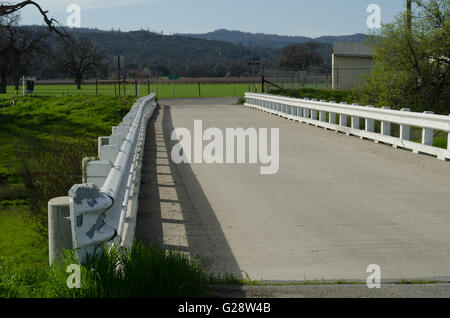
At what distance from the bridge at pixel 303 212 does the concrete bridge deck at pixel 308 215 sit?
1 cm

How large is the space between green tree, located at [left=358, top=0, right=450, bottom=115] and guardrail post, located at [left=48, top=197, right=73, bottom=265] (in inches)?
1064

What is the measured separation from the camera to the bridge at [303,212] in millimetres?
6562

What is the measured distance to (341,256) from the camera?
6.93 m

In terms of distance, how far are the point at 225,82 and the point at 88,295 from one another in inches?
5349

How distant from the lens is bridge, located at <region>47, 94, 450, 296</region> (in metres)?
6.56

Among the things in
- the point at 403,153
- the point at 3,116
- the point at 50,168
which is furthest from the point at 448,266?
the point at 3,116

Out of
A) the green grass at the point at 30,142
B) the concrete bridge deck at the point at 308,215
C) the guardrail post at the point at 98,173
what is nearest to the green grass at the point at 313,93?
the green grass at the point at 30,142

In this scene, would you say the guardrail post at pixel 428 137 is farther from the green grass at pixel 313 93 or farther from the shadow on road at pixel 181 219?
the green grass at pixel 313 93

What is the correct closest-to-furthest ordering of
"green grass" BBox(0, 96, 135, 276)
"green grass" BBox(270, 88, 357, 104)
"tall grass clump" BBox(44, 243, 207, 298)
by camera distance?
"tall grass clump" BBox(44, 243, 207, 298) < "green grass" BBox(0, 96, 135, 276) < "green grass" BBox(270, 88, 357, 104)

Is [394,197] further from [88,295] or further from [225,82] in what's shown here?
[225,82]

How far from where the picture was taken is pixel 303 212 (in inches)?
364

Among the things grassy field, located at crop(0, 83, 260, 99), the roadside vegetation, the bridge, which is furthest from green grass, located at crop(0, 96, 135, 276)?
grassy field, located at crop(0, 83, 260, 99)

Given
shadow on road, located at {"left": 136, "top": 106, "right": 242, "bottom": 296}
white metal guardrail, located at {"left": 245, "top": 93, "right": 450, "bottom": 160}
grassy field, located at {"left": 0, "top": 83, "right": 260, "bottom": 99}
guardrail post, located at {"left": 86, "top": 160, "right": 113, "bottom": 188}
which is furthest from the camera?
grassy field, located at {"left": 0, "top": 83, "right": 260, "bottom": 99}

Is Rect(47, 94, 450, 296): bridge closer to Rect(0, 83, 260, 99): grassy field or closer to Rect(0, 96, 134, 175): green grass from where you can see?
Rect(0, 96, 134, 175): green grass
